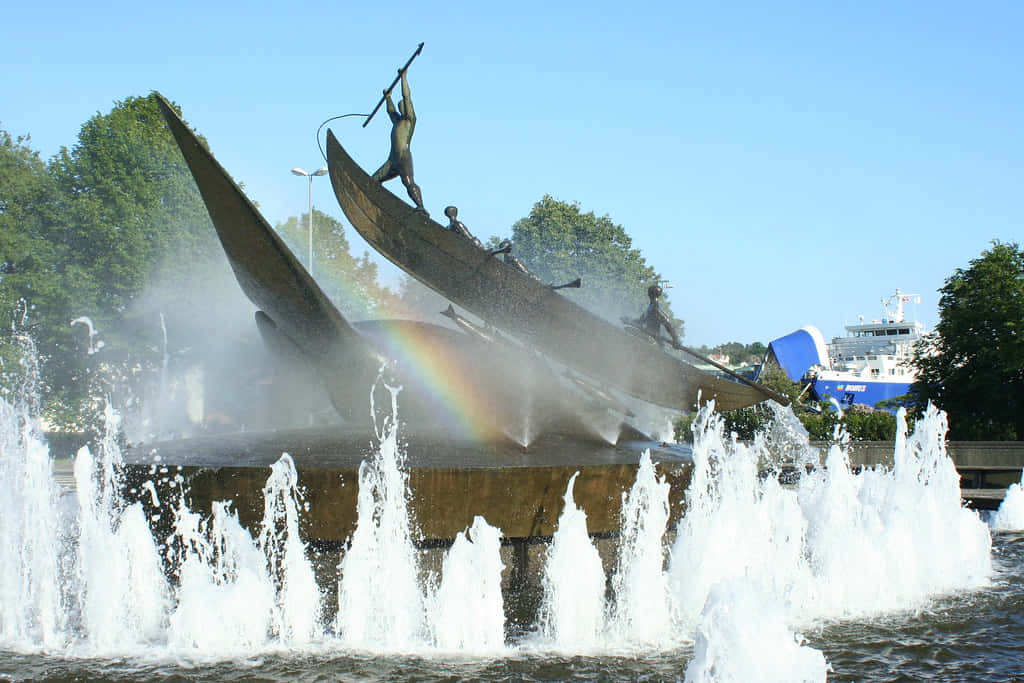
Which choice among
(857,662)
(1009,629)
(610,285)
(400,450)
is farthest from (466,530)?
(610,285)

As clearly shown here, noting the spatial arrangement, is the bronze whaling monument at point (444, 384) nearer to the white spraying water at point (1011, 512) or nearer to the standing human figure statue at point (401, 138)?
the standing human figure statue at point (401, 138)

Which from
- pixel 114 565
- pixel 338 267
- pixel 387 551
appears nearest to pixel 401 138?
pixel 387 551

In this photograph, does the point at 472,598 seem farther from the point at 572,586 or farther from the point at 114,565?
the point at 114,565

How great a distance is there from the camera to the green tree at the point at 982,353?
731 inches

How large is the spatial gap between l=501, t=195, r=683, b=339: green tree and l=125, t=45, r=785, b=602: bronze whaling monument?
85.5 feet

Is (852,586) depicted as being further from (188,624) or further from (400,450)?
(188,624)

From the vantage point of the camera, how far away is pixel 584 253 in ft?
123

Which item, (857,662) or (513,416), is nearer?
(857,662)

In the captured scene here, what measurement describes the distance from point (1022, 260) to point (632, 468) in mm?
17306

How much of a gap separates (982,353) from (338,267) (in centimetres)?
2184

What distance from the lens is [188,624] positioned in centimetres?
591

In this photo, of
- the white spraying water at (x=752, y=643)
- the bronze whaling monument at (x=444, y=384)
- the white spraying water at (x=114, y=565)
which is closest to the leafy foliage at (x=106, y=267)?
the bronze whaling monument at (x=444, y=384)

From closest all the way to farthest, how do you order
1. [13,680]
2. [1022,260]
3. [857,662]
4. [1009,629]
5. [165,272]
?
1. [13,680]
2. [857,662]
3. [1009,629]
4. [1022,260]
5. [165,272]

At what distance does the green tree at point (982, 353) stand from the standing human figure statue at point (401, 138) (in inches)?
589
